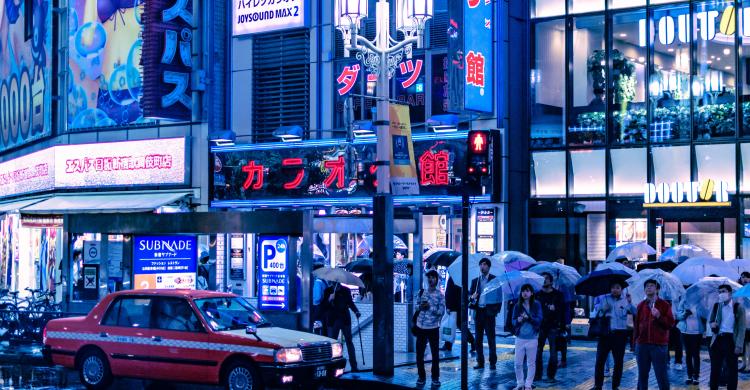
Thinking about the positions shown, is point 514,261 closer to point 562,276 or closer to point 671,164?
point 562,276

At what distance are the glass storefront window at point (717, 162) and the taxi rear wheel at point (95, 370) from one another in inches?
656

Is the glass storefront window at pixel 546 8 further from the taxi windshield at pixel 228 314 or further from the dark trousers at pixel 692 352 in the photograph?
the taxi windshield at pixel 228 314

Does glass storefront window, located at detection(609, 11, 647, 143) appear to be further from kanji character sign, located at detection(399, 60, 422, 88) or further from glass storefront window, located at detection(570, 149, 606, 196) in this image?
kanji character sign, located at detection(399, 60, 422, 88)

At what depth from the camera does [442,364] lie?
20578mm

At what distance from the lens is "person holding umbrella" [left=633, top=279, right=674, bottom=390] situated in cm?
1484

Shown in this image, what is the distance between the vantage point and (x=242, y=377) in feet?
52.1

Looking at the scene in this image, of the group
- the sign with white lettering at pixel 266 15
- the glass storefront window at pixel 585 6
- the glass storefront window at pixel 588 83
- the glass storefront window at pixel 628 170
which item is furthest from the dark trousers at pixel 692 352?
the sign with white lettering at pixel 266 15

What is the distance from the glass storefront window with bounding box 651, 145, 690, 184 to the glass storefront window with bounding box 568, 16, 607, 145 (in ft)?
5.28

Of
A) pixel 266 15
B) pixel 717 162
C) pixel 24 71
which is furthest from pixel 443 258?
pixel 24 71

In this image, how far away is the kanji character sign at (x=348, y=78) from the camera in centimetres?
3262

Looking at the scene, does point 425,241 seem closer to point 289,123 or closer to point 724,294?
point 289,123

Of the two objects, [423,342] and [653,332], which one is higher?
[653,332]

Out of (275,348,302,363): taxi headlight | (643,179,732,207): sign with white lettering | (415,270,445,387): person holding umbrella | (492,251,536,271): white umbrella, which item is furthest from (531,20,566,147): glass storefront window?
(275,348,302,363): taxi headlight

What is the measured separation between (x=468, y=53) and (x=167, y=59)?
1074cm
